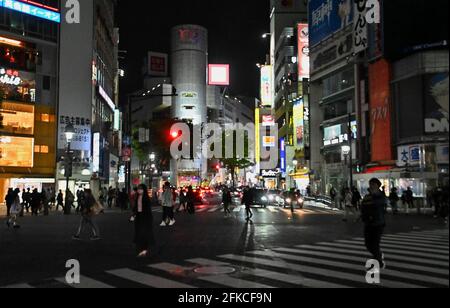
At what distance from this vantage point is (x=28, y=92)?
4825 cm

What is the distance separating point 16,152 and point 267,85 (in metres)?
72.8

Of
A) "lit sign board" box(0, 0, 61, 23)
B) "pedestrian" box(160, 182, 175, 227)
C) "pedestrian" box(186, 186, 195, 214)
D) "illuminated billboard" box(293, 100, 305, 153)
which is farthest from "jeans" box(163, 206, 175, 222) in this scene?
"illuminated billboard" box(293, 100, 305, 153)

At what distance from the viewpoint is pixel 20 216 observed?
28.5 metres

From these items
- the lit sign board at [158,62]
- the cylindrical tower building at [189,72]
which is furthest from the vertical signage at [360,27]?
the cylindrical tower building at [189,72]

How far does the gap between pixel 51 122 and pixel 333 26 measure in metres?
33.8

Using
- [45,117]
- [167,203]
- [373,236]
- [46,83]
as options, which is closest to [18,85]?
[46,83]

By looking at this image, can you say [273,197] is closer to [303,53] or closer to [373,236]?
[303,53]

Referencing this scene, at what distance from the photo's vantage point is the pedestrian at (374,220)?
8.73 metres

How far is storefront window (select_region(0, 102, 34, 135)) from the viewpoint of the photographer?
45.9 m

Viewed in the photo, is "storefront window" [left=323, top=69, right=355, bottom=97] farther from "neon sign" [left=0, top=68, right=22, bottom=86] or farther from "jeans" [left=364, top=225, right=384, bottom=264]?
"jeans" [left=364, top=225, right=384, bottom=264]

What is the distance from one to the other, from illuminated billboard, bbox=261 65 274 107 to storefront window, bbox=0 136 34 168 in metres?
69.5

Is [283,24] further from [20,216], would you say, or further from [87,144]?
[20,216]

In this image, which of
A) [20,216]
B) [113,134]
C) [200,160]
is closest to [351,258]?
[20,216]

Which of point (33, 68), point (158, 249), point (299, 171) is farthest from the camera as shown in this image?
point (299, 171)
